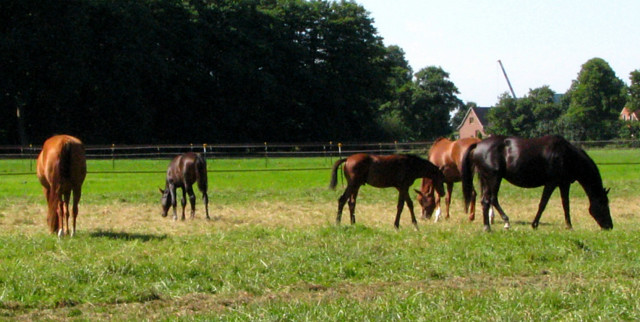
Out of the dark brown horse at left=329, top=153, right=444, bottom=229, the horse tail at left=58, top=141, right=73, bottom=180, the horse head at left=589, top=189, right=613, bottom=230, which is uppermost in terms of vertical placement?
the horse tail at left=58, top=141, right=73, bottom=180

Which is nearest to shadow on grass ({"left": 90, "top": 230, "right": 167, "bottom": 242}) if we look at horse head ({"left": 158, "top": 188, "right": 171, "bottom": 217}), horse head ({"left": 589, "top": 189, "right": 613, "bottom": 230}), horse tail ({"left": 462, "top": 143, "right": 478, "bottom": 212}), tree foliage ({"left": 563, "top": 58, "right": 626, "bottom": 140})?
horse head ({"left": 158, "top": 188, "right": 171, "bottom": 217})

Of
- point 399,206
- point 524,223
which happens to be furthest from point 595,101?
point 399,206

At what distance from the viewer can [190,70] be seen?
193ft

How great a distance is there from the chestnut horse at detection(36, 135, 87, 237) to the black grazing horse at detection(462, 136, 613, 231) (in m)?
6.74

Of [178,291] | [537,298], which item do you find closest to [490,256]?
[537,298]

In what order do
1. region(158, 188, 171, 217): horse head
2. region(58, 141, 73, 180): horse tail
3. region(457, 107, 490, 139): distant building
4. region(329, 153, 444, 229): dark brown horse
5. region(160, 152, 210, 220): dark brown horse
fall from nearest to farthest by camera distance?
region(58, 141, 73, 180): horse tail → region(329, 153, 444, 229): dark brown horse → region(160, 152, 210, 220): dark brown horse → region(158, 188, 171, 217): horse head → region(457, 107, 490, 139): distant building

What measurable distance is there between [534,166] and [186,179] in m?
7.81

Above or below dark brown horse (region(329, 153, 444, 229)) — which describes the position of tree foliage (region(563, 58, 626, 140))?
above

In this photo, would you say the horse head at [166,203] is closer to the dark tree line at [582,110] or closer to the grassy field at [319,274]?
the grassy field at [319,274]

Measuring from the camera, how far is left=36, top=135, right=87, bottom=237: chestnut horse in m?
12.3

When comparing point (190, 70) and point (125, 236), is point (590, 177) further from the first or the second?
point (190, 70)

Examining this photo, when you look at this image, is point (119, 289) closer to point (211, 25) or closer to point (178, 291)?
point (178, 291)

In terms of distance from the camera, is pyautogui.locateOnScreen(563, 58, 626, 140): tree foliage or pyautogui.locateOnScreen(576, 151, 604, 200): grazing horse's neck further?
pyautogui.locateOnScreen(563, 58, 626, 140): tree foliage

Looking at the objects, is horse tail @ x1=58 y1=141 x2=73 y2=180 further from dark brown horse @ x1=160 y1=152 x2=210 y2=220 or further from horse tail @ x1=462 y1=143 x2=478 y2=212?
horse tail @ x1=462 y1=143 x2=478 y2=212
